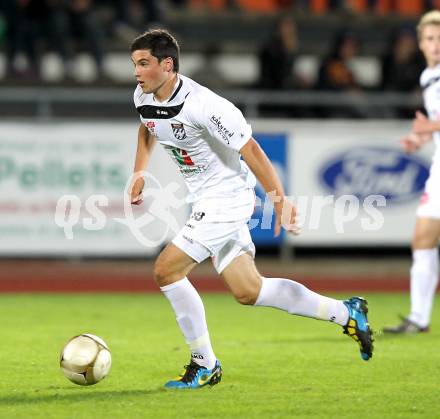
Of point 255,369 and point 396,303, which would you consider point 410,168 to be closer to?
point 396,303

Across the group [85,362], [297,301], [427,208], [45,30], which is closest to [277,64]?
[45,30]

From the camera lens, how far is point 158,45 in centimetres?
652

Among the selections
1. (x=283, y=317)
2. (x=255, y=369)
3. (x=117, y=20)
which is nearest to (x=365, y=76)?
(x=117, y=20)

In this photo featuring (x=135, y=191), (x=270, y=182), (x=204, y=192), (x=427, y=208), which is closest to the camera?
(x=270, y=182)

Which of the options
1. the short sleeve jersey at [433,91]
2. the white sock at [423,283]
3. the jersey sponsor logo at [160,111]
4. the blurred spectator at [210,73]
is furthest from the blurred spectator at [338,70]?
the jersey sponsor logo at [160,111]

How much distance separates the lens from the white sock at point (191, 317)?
6.59 meters

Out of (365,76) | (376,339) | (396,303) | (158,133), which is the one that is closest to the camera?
(158,133)

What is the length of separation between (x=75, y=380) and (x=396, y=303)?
5.90m

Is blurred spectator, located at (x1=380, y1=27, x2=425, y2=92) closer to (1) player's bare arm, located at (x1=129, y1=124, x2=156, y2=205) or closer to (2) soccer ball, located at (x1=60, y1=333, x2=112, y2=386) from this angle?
(1) player's bare arm, located at (x1=129, y1=124, x2=156, y2=205)

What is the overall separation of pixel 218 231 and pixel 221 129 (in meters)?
0.59

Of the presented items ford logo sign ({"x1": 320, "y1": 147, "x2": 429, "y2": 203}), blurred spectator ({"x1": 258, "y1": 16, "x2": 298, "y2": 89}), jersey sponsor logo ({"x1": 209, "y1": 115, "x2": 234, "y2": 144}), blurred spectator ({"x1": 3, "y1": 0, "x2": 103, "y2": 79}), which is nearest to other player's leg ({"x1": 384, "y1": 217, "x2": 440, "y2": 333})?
jersey sponsor logo ({"x1": 209, "y1": 115, "x2": 234, "y2": 144})

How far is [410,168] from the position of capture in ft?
47.5

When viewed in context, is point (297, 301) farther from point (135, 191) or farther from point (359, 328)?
point (135, 191)

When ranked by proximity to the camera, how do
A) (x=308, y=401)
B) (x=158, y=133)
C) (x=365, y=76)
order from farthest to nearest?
(x=365, y=76) → (x=158, y=133) → (x=308, y=401)
